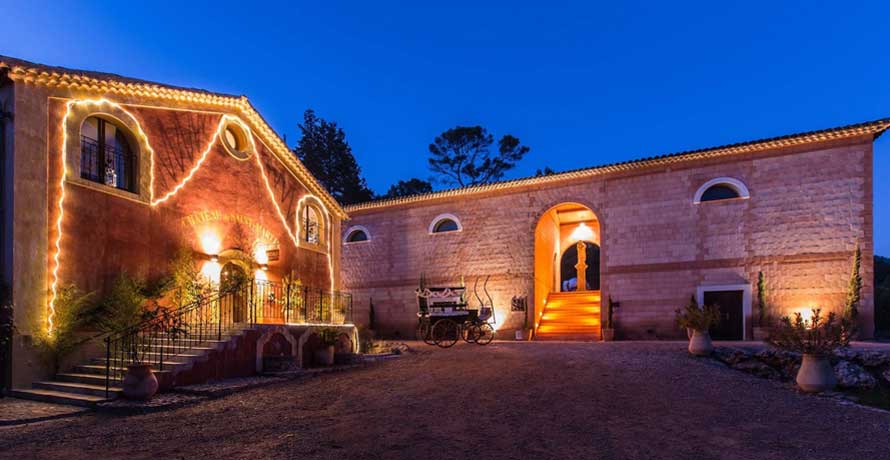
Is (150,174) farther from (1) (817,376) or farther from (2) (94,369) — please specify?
(1) (817,376)

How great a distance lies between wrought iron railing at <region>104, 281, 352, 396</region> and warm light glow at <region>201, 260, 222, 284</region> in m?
0.48

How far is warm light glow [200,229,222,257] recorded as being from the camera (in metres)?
12.4

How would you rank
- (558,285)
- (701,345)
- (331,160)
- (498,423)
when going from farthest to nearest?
(331,160) → (558,285) → (701,345) → (498,423)

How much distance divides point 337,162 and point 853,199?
31.8 m

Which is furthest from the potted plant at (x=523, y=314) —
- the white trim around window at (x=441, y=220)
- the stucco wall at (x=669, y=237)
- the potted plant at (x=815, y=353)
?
the potted plant at (x=815, y=353)

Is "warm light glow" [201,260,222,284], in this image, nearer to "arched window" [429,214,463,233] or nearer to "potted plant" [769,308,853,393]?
"arched window" [429,214,463,233]

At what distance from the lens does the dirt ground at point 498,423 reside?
16.7 ft

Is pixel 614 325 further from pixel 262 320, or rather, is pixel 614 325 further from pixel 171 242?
pixel 171 242

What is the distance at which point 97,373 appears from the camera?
9.02 metres

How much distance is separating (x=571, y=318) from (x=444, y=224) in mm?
6445

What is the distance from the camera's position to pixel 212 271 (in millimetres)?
12508

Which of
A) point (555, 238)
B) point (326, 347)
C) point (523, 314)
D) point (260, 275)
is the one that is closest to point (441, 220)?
point (523, 314)

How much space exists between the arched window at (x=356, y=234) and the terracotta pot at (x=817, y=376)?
17587 millimetres

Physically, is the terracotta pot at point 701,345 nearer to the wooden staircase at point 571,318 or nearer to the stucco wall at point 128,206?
the wooden staircase at point 571,318
